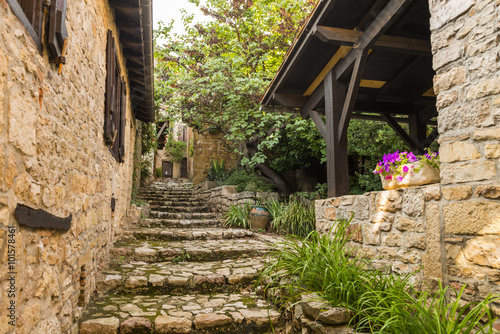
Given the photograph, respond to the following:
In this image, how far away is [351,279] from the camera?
256 cm

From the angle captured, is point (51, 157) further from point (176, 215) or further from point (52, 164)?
point (176, 215)

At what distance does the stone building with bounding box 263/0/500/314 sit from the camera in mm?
1970

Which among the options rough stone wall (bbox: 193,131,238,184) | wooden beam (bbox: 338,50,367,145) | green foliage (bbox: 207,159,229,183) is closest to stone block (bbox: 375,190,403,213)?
wooden beam (bbox: 338,50,367,145)

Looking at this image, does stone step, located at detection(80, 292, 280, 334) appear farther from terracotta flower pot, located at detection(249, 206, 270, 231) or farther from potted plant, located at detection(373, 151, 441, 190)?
terracotta flower pot, located at detection(249, 206, 270, 231)

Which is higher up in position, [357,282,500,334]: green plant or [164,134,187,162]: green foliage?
[164,134,187,162]: green foliage

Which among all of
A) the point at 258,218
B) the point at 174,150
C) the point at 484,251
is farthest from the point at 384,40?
the point at 174,150

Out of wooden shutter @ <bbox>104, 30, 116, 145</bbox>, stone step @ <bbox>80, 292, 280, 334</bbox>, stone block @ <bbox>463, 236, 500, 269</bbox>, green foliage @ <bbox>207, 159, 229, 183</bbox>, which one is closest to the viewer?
stone block @ <bbox>463, 236, 500, 269</bbox>

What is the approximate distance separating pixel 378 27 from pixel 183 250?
11.8 ft

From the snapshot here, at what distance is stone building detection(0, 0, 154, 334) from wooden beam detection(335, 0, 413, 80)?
8.56 feet

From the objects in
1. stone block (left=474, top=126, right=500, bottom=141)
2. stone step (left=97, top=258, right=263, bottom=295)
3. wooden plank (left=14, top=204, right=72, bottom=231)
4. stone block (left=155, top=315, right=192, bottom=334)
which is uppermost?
stone block (left=474, top=126, right=500, bottom=141)

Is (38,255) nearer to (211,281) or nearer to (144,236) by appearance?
(211,281)

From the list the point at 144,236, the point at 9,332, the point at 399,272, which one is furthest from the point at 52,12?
the point at 144,236

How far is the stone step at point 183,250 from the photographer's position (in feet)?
14.3

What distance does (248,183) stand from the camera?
8.47 meters
